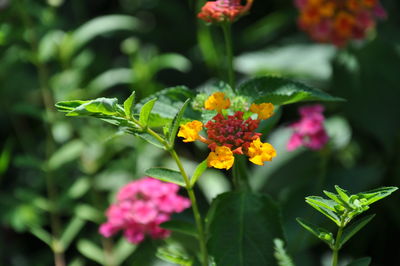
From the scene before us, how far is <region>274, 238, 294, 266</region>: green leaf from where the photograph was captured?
3.43ft

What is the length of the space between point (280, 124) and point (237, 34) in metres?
0.52

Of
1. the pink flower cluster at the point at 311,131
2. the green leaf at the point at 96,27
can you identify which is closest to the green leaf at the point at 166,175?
the pink flower cluster at the point at 311,131

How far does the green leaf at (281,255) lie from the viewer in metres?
1.04

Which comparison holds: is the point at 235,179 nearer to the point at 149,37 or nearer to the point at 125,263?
the point at 125,263

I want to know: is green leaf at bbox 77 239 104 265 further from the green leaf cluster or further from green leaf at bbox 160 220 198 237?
the green leaf cluster

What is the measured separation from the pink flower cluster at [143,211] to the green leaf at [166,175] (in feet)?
0.97

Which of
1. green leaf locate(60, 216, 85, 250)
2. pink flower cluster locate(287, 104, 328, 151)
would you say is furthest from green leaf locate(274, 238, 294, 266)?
green leaf locate(60, 216, 85, 250)

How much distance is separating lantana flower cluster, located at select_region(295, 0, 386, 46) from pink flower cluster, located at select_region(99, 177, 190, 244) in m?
0.78

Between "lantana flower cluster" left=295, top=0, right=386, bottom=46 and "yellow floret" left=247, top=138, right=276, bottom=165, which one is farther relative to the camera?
"lantana flower cluster" left=295, top=0, right=386, bottom=46

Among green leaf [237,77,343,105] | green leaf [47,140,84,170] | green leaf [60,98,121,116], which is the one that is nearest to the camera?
green leaf [60,98,121,116]

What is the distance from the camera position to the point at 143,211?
52.2 inches

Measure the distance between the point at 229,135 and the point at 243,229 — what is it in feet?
0.69

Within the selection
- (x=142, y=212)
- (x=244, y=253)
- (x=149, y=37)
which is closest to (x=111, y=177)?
(x=142, y=212)

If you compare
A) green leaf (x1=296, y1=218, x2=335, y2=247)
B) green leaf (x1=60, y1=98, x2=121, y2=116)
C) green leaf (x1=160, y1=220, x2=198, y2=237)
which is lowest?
green leaf (x1=160, y1=220, x2=198, y2=237)
